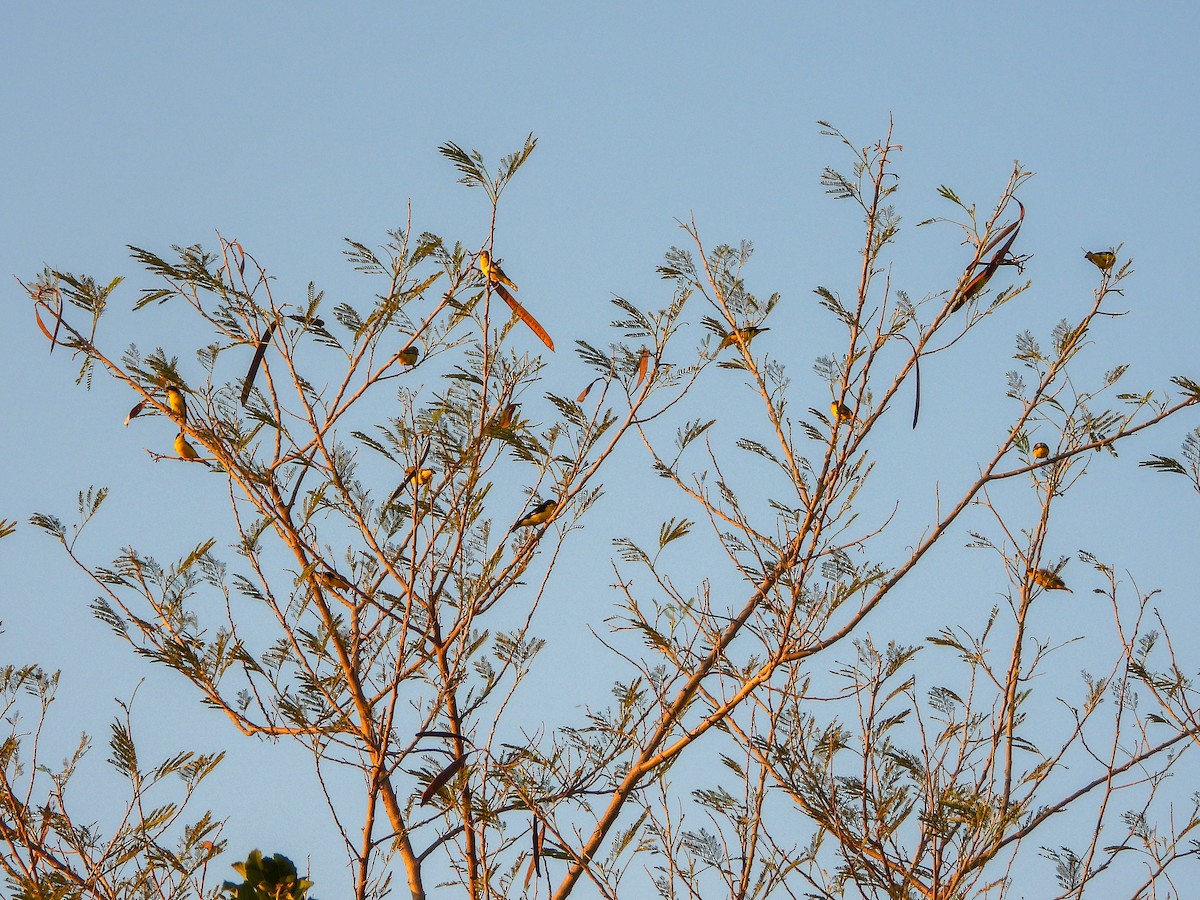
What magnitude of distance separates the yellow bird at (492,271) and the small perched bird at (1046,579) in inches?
77.5

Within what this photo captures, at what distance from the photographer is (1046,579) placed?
4195 mm

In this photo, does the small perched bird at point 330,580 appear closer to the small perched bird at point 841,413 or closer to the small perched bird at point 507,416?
the small perched bird at point 507,416

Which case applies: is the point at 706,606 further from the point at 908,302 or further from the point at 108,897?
the point at 108,897

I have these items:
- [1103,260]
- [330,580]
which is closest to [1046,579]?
[1103,260]

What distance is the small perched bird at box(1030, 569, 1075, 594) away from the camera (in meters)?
4.17

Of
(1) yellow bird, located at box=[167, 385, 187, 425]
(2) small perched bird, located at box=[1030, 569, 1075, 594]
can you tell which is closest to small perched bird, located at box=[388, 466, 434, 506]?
(1) yellow bird, located at box=[167, 385, 187, 425]

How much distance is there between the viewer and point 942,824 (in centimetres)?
347

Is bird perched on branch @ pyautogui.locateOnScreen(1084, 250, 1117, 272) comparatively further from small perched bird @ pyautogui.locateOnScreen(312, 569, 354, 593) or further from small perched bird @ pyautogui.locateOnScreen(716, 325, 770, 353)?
small perched bird @ pyautogui.locateOnScreen(312, 569, 354, 593)

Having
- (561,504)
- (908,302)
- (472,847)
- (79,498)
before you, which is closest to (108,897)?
(472,847)

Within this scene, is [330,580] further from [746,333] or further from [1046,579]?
[1046,579]

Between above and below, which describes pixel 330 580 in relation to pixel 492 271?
below

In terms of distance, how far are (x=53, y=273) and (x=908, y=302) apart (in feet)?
8.43

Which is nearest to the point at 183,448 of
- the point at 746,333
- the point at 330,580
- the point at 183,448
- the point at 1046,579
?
the point at 183,448

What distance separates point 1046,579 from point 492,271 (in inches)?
82.8
